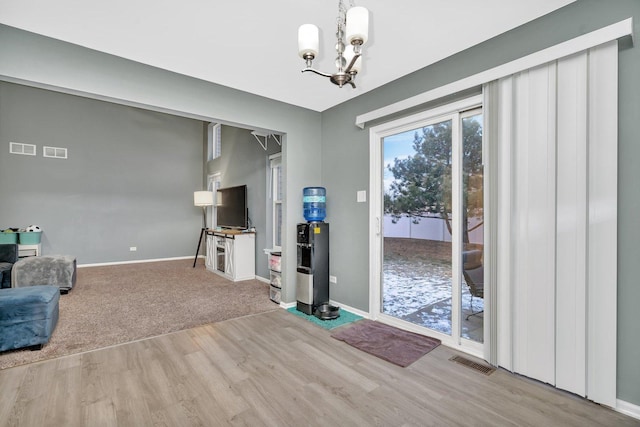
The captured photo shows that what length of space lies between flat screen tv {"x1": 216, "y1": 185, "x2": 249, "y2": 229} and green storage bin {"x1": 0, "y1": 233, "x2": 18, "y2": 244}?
339 centimetres

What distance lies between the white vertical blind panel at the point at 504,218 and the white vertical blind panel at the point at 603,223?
18.2 inches

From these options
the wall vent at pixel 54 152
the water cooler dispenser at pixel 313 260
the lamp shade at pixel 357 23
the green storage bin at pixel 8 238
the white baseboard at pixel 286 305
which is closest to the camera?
the lamp shade at pixel 357 23

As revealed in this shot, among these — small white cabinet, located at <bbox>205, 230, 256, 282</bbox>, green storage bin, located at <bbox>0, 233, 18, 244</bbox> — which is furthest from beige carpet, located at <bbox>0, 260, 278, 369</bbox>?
green storage bin, located at <bbox>0, 233, 18, 244</bbox>

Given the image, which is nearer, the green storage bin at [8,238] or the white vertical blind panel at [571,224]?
the white vertical blind panel at [571,224]

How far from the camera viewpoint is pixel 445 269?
289 cm

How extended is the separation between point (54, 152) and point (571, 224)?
333 inches

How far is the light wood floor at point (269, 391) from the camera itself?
1.82 meters

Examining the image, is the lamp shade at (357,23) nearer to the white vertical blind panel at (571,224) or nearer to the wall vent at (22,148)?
the white vertical blind panel at (571,224)

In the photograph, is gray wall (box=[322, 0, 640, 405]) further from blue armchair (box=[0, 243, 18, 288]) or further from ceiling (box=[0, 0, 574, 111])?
blue armchair (box=[0, 243, 18, 288])

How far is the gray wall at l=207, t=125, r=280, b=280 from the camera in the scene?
209 inches

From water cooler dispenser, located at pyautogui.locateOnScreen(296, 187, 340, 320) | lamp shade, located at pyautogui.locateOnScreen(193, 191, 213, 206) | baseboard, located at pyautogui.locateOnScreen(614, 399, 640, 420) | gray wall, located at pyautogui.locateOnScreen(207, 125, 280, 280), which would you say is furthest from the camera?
lamp shade, located at pyautogui.locateOnScreen(193, 191, 213, 206)

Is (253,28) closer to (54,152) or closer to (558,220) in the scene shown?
(558,220)

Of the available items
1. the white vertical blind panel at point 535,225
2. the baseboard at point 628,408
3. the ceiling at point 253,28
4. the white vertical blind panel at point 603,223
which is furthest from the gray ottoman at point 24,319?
the baseboard at point 628,408

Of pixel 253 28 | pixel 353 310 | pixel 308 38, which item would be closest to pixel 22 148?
pixel 253 28
